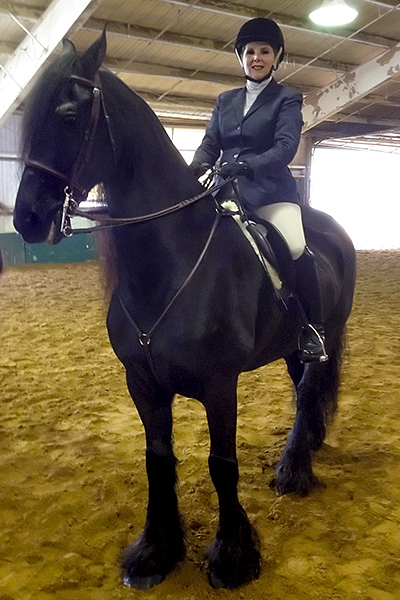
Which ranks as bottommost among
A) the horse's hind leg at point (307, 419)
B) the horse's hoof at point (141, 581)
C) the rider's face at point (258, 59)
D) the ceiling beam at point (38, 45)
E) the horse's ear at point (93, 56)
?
the horse's hoof at point (141, 581)

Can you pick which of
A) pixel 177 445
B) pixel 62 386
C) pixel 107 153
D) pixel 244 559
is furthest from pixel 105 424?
pixel 107 153

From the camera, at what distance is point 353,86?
1148 centimetres

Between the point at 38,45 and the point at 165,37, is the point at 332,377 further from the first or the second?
the point at 165,37

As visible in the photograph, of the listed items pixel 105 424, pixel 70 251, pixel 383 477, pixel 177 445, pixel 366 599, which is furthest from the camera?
pixel 70 251

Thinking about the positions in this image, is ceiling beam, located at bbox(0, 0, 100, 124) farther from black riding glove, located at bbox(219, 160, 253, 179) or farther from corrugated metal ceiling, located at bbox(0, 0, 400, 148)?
black riding glove, located at bbox(219, 160, 253, 179)

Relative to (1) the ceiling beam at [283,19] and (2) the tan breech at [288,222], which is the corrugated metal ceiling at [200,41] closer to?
(1) the ceiling beam at [283,19]

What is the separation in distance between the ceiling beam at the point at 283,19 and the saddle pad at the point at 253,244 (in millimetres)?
6350

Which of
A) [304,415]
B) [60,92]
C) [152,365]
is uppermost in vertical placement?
[60,92]

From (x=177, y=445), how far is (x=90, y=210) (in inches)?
71.2

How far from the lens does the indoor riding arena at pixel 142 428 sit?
2.09 meters

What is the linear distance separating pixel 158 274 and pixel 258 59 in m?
1.12

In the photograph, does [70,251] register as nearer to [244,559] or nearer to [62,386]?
[62,386]

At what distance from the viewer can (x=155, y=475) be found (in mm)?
2227

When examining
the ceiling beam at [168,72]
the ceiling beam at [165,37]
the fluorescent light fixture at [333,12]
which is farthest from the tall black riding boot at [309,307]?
the ceiling beam at [168,72]
